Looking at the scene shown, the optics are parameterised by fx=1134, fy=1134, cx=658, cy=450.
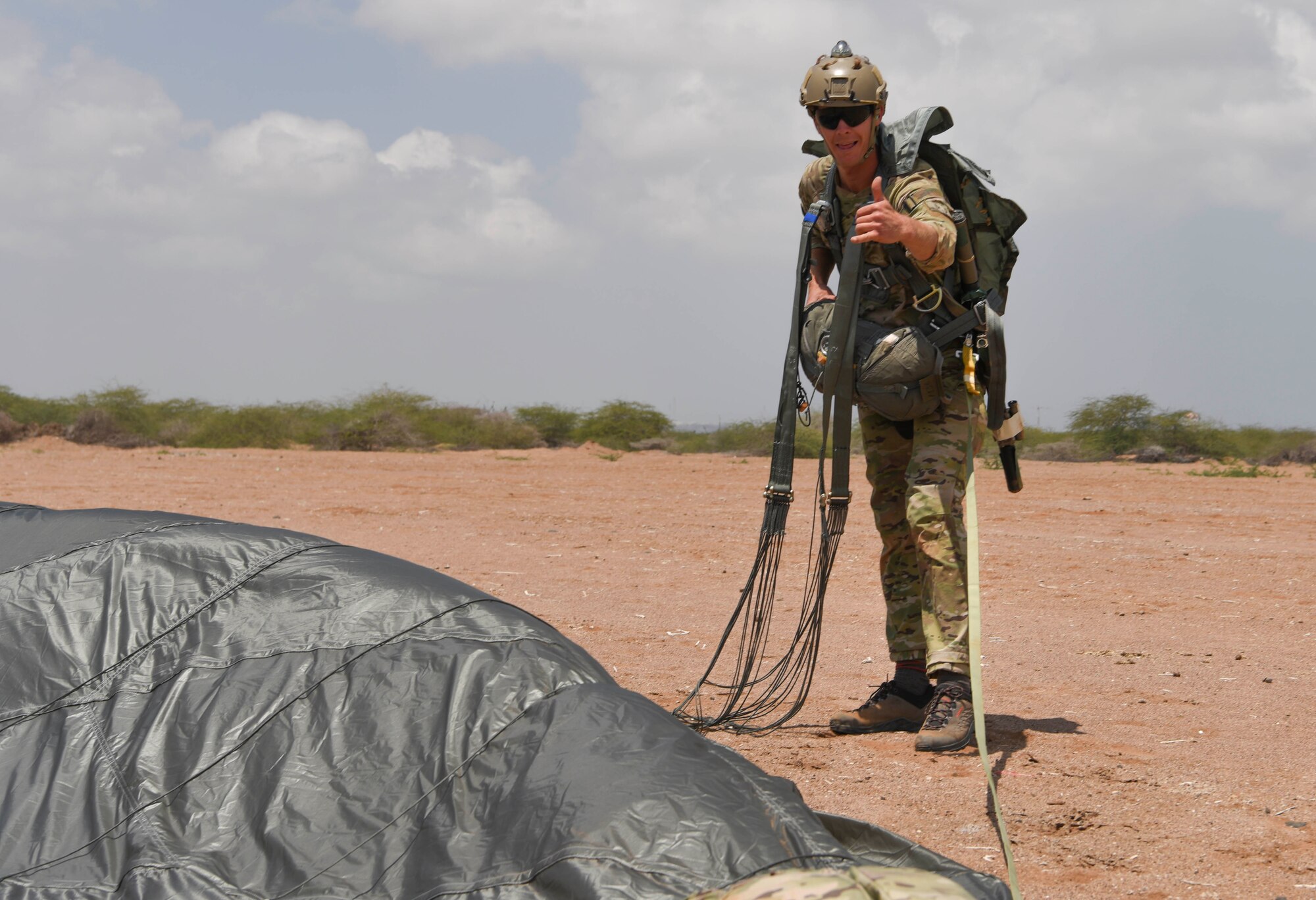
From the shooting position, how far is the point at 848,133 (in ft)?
10.9

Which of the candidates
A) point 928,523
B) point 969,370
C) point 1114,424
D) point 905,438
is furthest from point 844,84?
point 1114,424

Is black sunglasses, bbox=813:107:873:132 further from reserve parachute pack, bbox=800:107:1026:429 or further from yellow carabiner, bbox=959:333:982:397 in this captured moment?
yellow carabiner, bbox=959:333:982:397

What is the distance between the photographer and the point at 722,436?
78.5ft

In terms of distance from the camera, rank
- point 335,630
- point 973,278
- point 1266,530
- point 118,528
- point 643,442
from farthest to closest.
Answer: point 643,442 → point 1266,530 → point 973,278 → point 118,528 → point 335,630

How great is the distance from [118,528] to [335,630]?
746 millimetres

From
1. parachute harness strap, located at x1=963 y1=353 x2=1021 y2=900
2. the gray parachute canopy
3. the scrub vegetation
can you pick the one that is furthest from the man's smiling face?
the scrub vegetation

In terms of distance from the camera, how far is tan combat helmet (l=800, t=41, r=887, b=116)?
128 inches

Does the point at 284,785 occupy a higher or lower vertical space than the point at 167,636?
lower

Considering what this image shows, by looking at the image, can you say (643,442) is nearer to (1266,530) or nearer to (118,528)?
(1266,530)

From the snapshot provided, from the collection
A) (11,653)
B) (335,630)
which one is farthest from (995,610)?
(11,653)

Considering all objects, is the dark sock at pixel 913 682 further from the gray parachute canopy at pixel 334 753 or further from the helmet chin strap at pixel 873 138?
the helmet chin strap at pixel 873 138

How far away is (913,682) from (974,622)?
824 mm

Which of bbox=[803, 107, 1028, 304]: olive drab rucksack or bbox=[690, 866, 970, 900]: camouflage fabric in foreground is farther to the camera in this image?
bbox=[803, 107, 1028, 304]: olive drab rucksack

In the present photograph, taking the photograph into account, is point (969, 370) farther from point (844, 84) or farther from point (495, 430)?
point (495, 430)
